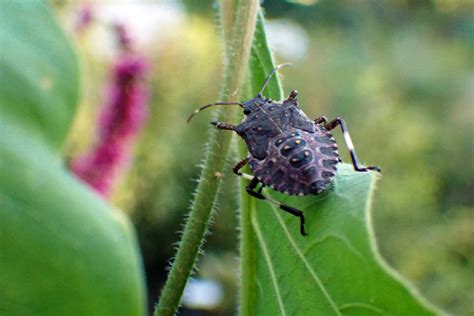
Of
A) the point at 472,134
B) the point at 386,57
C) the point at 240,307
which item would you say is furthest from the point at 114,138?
the point at 386,57

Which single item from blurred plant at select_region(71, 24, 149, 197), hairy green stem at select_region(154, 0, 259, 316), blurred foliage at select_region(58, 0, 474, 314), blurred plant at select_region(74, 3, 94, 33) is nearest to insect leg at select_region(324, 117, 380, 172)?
hairy green stem at select_region(154, 0, 259, 316)

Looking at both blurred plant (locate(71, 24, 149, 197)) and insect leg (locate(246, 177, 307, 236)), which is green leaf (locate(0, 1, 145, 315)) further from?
blurred plant (locate(71, 24, 149, 197))

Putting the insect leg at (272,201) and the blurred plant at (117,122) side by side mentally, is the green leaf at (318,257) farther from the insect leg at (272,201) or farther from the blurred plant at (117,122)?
the blurred plant at (117,122)

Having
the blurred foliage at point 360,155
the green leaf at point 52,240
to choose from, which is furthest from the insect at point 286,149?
the blurred foliage at point 360,155

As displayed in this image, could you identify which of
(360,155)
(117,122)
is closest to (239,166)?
(117,122)

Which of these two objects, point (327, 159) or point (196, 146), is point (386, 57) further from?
point (327, 159)

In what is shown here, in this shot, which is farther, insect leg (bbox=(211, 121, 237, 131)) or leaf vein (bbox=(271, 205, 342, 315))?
insect leg (bbox=(211, 121, 237, 131))
